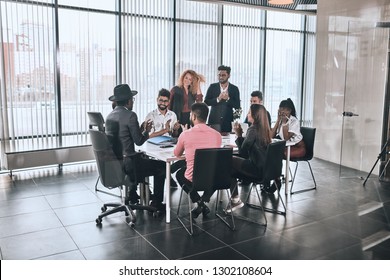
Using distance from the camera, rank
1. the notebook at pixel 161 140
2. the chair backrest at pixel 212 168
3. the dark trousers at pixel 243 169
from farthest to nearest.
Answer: the notebook at pixel 161 140 < the dark trousers at pixel 243 169 < the chair backrest at pixel 212 168

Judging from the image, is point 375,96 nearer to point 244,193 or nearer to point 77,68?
point 244,193

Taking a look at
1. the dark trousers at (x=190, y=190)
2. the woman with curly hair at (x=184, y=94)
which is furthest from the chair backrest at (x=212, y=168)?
the woman with curly hair at (x=184, y=94)

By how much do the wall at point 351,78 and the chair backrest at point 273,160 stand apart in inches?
102

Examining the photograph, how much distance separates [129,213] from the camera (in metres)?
4.50

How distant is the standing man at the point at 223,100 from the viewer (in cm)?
609

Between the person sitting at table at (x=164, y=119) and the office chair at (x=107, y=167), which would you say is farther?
the person sitting at table at (x=164, y=119)

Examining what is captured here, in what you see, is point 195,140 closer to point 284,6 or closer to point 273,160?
point 273,160

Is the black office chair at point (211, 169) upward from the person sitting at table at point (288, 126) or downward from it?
downward

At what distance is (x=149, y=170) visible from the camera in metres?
4.63

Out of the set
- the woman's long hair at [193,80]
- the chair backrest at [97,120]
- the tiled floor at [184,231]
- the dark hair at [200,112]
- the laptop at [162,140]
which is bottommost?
the tiled floor at [184,231]

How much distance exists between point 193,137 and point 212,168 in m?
0.38

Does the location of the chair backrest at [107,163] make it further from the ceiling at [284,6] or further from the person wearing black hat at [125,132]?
the ceiling at [284,6]

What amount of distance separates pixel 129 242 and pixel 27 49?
4.22 meters
